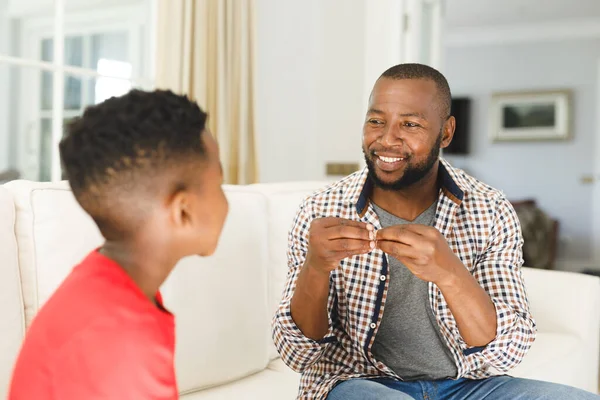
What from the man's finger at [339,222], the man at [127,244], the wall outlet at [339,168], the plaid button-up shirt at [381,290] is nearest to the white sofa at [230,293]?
the plaid button-up shirt at [381,290]

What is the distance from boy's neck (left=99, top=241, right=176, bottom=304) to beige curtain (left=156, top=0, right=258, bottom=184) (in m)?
2.24

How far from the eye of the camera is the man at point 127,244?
743mm

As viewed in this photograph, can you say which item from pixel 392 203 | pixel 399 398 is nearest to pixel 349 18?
pixel 392 203

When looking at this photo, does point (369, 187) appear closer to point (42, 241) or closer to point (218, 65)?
point (42, 241)

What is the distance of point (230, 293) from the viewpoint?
71.9 inches

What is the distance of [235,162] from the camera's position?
3.52m

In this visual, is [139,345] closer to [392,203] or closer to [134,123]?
[134,123]

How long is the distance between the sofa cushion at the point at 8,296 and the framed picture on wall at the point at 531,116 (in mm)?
7367

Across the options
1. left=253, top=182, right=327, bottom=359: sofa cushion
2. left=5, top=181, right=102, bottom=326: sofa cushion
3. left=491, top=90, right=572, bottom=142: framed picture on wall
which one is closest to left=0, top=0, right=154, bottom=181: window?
left=253, top=182, right=327, bottom=359: sofa cushion

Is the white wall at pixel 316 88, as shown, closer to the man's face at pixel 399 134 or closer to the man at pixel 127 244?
the man's face at pixel 399 134

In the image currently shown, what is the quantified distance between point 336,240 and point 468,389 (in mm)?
488

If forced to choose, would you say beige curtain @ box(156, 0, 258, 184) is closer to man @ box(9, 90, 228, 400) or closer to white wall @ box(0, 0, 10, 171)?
white wall @ box(0, 0, 10, 171)

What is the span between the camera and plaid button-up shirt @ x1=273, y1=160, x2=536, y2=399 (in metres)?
1.40

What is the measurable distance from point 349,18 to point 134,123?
11.3 feet
